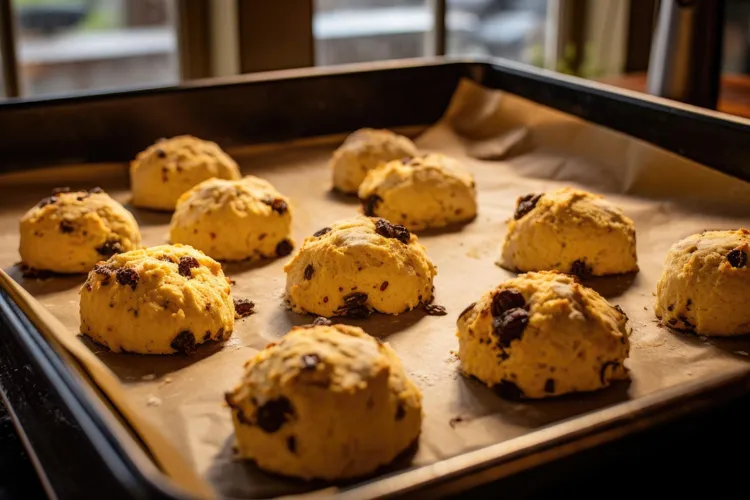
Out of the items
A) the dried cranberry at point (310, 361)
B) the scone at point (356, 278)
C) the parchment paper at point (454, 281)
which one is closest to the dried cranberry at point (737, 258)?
the parchment paper at point (454, 281)

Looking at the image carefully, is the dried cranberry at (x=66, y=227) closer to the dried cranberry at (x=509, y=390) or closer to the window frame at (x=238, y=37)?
the dried cranberry at (x=509, y=390)

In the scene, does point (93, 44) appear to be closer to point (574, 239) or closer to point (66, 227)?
point (66, 227)

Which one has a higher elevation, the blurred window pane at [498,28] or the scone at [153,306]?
the blurred window pane at [498,28]

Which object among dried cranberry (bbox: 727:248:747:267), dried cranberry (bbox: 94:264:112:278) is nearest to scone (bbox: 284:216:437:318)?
dried cranberry (bbox: 94:264:112:278)

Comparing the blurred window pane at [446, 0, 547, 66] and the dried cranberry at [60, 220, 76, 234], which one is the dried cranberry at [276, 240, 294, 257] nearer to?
the dried cranberry at [60, 220, 76, 234]

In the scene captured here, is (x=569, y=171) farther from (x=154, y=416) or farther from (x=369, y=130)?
(x=154, y=416)

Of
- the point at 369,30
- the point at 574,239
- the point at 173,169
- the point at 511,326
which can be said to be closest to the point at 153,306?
the point at 511,326

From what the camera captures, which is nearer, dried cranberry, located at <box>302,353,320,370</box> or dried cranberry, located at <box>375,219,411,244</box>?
dried cranberry, located at <box>302,353,320,370</box>

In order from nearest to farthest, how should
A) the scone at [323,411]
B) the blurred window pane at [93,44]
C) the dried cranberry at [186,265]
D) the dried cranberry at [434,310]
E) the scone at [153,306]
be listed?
the scone at [323,411] < the scone at [153,306] < the dried cranberry at [186,265] < the dried cranberry at [434,310] < the blurred window pane at [93,44]
